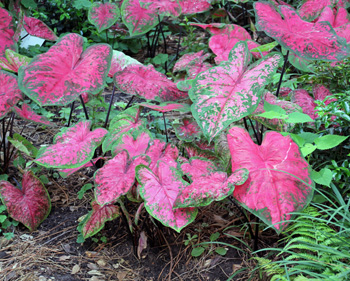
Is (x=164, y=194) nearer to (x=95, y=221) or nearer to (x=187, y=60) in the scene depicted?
(x=95, y=221)

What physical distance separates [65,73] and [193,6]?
138 centimetres

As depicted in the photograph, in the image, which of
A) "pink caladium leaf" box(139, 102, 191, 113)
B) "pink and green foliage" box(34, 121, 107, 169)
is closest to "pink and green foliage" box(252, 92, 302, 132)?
"pink caladium leaf" box(139, 102, 191, 113)

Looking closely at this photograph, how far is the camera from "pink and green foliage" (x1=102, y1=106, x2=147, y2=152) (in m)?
1.55

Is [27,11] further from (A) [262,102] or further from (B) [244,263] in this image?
(B) [244,263]

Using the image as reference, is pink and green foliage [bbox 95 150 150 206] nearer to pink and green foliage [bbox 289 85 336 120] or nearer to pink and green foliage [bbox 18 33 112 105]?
pink and green foliage [bbox 18 33 112 105]

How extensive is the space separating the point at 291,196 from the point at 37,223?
3.75 ft

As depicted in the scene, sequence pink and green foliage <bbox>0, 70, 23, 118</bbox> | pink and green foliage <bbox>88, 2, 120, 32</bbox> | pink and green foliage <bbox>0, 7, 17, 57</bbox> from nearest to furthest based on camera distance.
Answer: pink and green foliage <bbox>0, 70, 23, 118</bbox>
pink and green foliage <bbox>0, 7, 17, 57</bbox>
pink and green foliage <bbox>88, 2, 120, 32</bbox>

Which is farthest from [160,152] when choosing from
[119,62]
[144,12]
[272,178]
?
[144,12]

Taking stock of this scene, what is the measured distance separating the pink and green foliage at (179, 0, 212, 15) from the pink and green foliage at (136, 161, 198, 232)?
60.4 inches

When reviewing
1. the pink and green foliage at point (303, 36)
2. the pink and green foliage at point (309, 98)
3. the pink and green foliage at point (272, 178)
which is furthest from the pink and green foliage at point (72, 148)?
the pink and green foliage at point (309, 98)

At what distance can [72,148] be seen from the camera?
1.41 meters

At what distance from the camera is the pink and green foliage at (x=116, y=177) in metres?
1.29

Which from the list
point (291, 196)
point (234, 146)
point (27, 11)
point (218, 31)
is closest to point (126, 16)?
point (218, 31)

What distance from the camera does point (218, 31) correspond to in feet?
6.70
